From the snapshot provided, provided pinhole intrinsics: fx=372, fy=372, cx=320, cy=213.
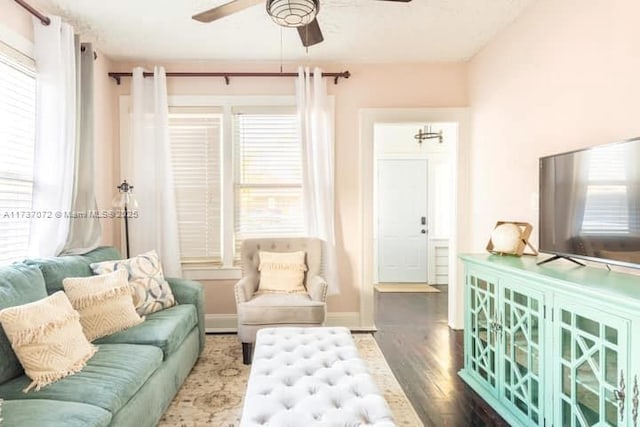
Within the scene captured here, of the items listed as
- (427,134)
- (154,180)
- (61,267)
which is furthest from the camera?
(427,134)

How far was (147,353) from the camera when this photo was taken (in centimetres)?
201

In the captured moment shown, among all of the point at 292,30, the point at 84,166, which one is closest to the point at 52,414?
the point at 84,166

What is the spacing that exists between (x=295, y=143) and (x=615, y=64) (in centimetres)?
255

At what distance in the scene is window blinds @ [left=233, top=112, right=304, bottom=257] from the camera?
12.3ft

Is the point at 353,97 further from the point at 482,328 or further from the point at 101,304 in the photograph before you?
the point at 101,304

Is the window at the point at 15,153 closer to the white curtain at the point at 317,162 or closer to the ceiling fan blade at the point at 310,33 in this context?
the ceiling fan blade at the point at 310,33

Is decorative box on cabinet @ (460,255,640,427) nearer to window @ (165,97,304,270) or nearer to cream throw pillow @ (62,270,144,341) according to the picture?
window @ (165,97,304,270)

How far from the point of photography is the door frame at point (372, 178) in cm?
371

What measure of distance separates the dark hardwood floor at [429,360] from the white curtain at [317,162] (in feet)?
2.66

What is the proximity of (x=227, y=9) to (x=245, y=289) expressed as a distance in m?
1.99

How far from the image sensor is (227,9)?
6.46 feet

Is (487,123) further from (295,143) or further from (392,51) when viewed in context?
(295,143)

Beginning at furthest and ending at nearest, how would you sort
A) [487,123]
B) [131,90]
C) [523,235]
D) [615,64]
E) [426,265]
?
1. [426,265]
2. [131,90]
3. [487,123]
4. [523,235]
5. [615,64]

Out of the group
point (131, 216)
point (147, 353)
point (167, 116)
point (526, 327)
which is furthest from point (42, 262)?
point (526, 327)
